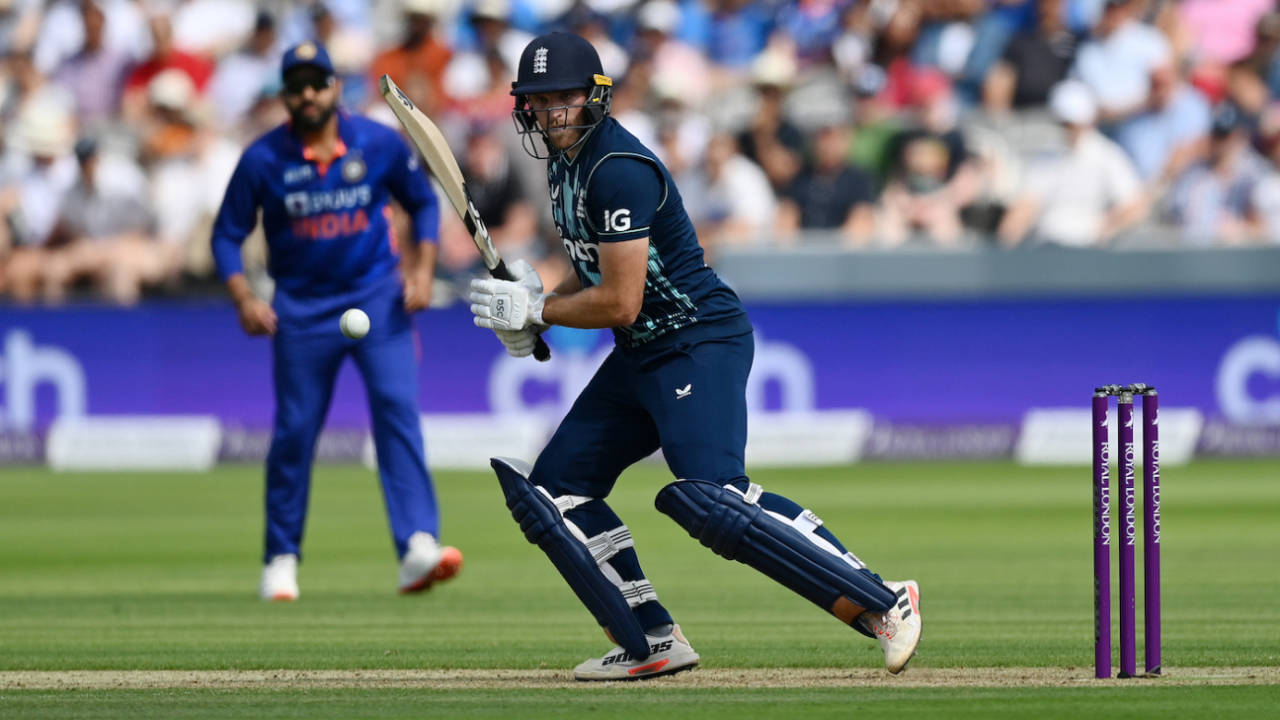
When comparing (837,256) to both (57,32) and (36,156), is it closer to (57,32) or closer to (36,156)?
(36,156)

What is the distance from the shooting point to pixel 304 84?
860 cm

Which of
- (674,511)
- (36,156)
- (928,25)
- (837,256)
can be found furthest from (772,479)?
(674,511)

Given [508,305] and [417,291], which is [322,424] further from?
[508,305]

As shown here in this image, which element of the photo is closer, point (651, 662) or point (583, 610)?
point (651, 662)

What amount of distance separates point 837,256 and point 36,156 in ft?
22.2

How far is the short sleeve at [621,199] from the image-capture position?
227 inches

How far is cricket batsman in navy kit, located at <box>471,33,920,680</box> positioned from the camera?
18.8 ft

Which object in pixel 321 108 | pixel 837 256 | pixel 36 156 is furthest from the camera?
pixel 36 156

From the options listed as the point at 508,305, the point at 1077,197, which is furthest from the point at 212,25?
the point at 508,305

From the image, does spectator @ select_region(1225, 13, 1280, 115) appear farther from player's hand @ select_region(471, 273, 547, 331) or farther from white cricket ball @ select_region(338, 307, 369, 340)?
player's hand @ select_region(471, 273, 547, 331)

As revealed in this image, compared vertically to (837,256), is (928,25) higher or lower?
higher

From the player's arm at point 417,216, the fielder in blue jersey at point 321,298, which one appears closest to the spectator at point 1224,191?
the player's arm at point 417,216

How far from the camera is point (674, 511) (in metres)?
5.74

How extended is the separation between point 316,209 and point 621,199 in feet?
10.8
